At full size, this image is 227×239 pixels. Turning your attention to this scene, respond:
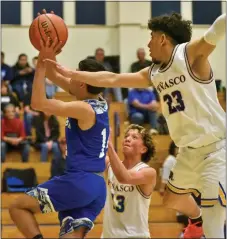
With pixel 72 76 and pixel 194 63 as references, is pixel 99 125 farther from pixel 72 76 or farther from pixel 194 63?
pixel 194 63

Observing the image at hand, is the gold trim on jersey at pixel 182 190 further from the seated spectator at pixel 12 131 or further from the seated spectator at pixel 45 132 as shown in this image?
the seated spectator at pixel 12 131

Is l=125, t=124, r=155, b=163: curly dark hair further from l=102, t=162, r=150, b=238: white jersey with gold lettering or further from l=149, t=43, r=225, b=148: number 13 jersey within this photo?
l=149, t=43, r=225, b=148: number 13 jersey

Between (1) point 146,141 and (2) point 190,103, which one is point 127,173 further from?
(2) point 190,103

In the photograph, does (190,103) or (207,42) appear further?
(190,103)

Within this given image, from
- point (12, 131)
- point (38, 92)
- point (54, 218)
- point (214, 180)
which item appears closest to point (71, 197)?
point (38, 92)

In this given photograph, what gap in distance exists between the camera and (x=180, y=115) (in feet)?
13.9

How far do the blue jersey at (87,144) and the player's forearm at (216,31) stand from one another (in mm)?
1038

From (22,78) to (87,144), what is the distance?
8.66 m

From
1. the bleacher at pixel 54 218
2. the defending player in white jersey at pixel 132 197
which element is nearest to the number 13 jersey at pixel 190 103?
the defending player in white jersey at pixel 132 197

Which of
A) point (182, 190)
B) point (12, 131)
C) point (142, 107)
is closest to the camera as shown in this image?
point (182, 190)

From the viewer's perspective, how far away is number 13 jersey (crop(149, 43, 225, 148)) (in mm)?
4156

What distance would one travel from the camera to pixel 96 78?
439 centimetres

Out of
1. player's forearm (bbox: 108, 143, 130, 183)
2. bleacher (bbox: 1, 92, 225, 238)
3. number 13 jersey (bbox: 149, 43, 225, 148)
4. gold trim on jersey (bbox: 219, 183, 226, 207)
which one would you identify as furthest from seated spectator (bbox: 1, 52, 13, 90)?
gold trim on jersey (bbox: 219, 183, 226, 207)

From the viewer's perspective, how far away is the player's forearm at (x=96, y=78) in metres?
4.30
